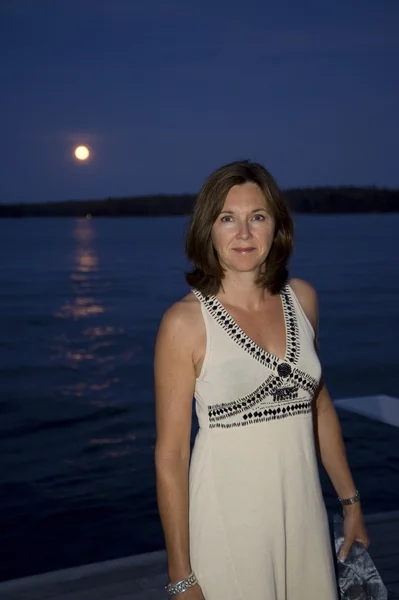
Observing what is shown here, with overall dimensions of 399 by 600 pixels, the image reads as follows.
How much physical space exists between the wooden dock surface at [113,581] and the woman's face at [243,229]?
6.47ft

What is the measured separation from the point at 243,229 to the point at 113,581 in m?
2.19

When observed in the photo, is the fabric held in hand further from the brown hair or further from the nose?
the nose

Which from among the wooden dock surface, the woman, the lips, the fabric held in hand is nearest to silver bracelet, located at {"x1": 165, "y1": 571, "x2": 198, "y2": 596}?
the woman

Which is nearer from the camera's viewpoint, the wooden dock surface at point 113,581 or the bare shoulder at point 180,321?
the bare shoulder at point 180,321

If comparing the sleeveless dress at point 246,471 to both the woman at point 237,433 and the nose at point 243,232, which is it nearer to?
the woman at point 237,433

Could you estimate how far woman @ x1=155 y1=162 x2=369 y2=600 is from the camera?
88.3 inches

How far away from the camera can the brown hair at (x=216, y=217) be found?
7.68ft

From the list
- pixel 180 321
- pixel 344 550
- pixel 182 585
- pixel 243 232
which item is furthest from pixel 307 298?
pixel 182 585

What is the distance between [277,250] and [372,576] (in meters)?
1.00

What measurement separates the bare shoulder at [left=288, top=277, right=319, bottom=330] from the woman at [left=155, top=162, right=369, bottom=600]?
171mm

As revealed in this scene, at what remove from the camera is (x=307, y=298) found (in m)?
2.57

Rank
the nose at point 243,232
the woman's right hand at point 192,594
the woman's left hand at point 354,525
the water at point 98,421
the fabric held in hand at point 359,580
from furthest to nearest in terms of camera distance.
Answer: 1. the water at point 98,421
2. the woman's left hand at point 354,525
3. the fabric held in hand at point 359,580
4. the nose at point 243,232
5. the woman's right hand at point 192,594

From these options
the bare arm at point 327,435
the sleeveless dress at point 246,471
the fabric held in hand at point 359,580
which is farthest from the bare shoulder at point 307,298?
the fabric held in hand at point 359,580

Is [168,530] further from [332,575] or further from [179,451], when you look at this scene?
[332,575]
